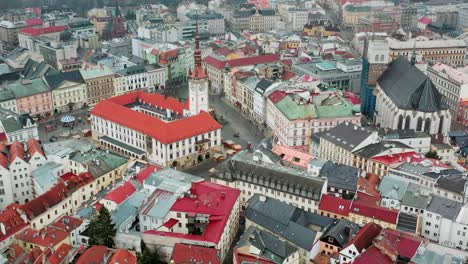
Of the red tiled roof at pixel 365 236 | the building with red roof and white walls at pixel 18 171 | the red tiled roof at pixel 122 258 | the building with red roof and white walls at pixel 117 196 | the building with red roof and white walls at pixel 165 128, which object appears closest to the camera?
the red tiled roof at pixel 122 258

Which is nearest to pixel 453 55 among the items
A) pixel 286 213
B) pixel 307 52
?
pixel 307 52

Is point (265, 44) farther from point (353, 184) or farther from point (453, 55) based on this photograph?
point (353, 184)

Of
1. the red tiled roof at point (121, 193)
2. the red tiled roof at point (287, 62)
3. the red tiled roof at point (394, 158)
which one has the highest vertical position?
the red tiled roof at point (287, 62)

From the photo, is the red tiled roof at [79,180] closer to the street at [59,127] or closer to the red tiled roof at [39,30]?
the street at [59,127]

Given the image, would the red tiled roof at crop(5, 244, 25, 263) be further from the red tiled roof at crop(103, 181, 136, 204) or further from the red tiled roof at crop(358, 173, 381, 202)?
the red tiled roof at crop(358, 173, 381, 202)

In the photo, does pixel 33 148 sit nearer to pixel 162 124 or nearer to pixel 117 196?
pixel 117 196

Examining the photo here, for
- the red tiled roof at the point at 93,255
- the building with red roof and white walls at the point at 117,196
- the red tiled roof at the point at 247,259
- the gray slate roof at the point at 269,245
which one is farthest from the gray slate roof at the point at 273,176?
the red tiled roof at the point at 93,255
